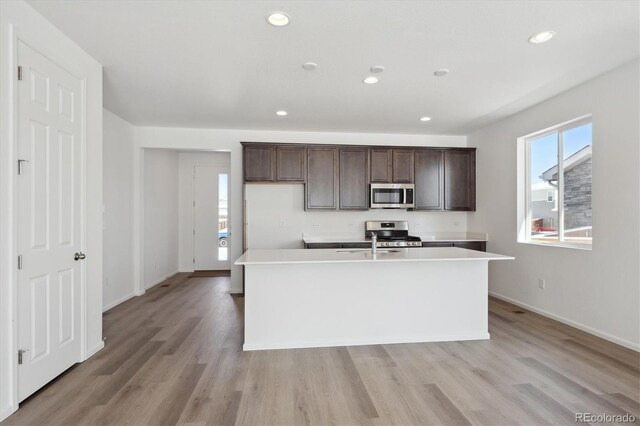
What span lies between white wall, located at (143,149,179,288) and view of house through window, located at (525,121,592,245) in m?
5.75

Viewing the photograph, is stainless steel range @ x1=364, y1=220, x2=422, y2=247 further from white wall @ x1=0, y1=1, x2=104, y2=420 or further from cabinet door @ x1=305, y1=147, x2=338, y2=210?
white wall @ x1=0, y1=1, x2=104, y2=420

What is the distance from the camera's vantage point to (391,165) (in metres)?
5.19

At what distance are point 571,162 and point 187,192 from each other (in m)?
6.46

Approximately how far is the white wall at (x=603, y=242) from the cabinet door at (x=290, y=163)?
120 inches

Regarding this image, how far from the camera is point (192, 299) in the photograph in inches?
187

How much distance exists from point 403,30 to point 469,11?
443mm

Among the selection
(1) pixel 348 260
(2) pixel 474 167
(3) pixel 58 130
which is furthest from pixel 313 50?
(2) pixel 474 167

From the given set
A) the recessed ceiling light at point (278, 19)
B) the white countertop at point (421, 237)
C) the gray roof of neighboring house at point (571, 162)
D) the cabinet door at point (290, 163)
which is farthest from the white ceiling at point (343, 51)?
the white countertop at point (421, 237)

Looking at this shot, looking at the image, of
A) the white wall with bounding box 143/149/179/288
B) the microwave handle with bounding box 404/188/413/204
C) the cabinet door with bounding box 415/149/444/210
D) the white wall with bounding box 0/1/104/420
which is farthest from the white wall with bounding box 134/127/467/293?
the white wall with bounding box 0/1/104/420

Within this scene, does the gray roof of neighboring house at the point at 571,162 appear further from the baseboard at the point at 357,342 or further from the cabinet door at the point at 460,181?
the baseboard at the point at 357,342

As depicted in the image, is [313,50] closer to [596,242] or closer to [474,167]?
[596,242]

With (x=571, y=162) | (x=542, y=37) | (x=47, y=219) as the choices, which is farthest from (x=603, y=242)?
(x=47, y=219)

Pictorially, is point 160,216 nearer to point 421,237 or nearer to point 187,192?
point 187,192

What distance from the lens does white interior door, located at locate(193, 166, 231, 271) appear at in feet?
22.5
